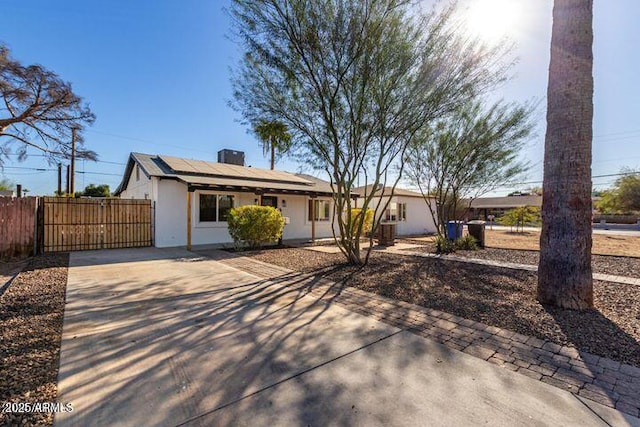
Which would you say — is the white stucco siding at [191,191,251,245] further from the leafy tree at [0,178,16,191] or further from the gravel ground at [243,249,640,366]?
the leafy tree at [0,178,16,191]

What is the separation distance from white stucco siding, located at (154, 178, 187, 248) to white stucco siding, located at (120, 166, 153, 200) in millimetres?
1072

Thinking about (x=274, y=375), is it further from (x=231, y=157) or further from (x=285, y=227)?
(x=231, y=157)

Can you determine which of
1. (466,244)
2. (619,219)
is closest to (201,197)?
(466,244)

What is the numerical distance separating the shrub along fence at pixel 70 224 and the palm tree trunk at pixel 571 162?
13064mm

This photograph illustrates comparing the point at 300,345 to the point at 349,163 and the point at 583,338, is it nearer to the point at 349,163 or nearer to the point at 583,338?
the point at 583,338

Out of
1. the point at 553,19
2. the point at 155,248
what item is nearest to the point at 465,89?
the point at 553,19

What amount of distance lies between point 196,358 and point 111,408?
0.86 m

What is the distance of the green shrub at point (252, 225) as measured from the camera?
11.3 meters

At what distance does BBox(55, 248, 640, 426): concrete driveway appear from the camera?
2262mm

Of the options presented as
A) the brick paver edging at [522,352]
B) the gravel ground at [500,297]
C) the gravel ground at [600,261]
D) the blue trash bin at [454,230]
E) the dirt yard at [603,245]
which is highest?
the blue trash bin at [454,230]

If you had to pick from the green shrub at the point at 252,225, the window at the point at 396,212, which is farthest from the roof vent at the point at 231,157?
the window at the point at 396,212

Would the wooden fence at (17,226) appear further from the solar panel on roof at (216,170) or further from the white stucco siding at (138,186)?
the solar panel on roof at (216,170)

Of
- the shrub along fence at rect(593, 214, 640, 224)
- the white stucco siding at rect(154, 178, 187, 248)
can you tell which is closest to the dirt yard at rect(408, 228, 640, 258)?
the white stucco siding at rect(154, 178, 187, 248)

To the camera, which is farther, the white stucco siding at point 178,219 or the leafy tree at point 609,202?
the leafy tree at point 609,202
